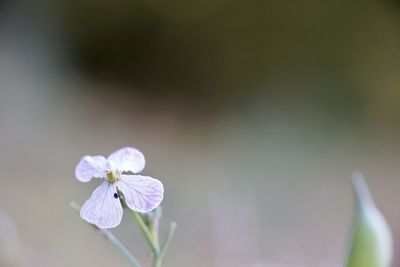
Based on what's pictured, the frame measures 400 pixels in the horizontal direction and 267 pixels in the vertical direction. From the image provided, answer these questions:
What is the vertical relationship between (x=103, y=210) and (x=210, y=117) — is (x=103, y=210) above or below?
below

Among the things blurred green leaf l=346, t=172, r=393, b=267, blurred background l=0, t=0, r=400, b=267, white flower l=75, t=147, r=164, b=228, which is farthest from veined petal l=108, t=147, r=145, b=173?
blurred background l=0, t=0, r=400, b=267

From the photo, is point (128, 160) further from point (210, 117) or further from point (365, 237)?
point (210, 117)

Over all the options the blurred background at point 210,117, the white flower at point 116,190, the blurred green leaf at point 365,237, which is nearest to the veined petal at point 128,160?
the white flower at point 116,190

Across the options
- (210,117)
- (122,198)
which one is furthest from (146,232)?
(210,117)

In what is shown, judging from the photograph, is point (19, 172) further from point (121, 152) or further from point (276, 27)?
point (121, 152)

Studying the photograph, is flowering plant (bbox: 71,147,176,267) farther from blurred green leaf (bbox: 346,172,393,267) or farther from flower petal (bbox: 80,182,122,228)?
blurred green leaf (bbox: 346,172,393,267)

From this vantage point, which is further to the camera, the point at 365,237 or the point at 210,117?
the point at 210,117

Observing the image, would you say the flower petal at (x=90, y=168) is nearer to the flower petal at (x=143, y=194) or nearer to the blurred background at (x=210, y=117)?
the flower petal at (x=143, y=194)
